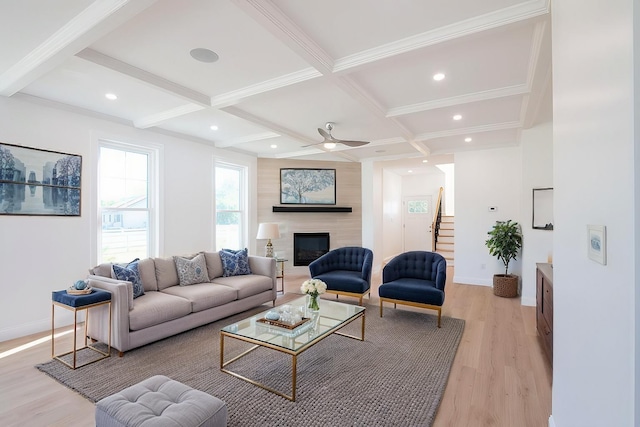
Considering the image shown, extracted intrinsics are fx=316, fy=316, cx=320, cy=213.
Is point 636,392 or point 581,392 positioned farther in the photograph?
point 581,392

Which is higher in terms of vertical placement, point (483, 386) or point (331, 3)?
point (331, 3)

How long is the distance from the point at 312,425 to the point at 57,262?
3.69 m

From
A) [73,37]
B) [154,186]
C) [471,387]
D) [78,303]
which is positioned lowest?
[471,387]

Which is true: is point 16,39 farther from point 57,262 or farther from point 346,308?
point 346,308

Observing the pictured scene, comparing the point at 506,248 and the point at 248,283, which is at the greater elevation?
the point at 506,248

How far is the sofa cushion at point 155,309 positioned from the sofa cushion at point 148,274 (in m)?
0.15

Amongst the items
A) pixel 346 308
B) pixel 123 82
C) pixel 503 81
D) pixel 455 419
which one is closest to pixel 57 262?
pixel 123 82

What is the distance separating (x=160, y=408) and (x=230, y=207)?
488 centimetres

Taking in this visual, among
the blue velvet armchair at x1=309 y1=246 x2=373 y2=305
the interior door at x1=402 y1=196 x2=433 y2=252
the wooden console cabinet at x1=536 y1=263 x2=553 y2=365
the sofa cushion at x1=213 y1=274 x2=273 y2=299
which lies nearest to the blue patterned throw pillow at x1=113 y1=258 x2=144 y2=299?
the sofa cushion at x1=213 y1=274 x2=273 y2=299

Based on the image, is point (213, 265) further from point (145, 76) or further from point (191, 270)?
point (145, 76)

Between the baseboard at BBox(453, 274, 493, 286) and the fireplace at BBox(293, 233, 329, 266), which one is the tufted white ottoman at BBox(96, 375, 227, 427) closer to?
the fireplace at BBox(293, 233, 329, 266)

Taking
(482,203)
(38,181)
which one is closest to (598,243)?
(38,181)

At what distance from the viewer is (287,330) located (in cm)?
277

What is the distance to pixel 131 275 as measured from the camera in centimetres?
356
